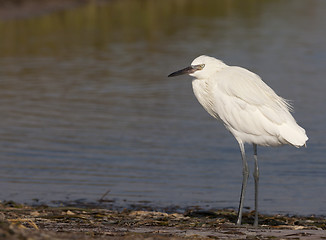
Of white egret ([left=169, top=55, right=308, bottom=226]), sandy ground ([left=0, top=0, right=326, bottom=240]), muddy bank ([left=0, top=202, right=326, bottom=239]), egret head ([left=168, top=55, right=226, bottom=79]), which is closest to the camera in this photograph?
sandy ground ([left=0, top=0, right=326, bottom=240])

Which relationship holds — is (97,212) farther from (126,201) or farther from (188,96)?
(188,96)

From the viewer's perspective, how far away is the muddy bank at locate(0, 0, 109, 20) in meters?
26.2

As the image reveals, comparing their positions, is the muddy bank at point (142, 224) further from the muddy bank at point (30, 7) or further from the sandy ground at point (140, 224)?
the muddy bank at point (30, 7)

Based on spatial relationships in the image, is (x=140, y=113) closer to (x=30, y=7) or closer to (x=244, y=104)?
(x=244, y=104)

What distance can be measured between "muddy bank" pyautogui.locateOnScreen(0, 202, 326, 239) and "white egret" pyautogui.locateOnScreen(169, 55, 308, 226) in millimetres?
514

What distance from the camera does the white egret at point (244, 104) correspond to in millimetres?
7480

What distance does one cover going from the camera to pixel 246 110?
24.9 feet

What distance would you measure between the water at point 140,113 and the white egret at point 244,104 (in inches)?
55.1

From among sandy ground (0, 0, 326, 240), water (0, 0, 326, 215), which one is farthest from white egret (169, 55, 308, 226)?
water (0, 0, 326, 215)

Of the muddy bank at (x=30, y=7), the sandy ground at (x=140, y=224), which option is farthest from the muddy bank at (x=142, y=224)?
the muddy bank at (x=30, y=7)

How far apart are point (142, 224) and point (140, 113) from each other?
6811mm

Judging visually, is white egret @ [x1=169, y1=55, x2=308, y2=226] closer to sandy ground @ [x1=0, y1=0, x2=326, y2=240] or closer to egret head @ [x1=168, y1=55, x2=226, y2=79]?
egret head @ [x1=168, y1=55, x2=226, y2=79]

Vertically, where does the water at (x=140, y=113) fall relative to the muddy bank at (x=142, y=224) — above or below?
above

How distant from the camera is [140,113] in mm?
13711
